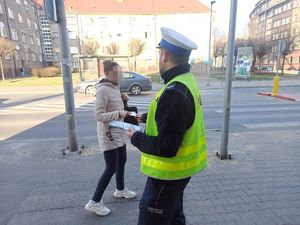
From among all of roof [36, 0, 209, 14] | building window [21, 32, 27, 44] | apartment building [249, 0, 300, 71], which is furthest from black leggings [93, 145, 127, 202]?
roof [36, 0, 209, 14]

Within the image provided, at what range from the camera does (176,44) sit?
1.69m

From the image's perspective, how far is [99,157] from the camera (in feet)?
16.0

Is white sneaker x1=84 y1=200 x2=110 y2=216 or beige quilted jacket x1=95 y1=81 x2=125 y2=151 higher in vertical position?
beige quilted jacket x1=95 y1=81 x2=125 y2=151

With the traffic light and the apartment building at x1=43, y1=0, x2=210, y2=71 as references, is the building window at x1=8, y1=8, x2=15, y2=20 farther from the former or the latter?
→ the traffic light

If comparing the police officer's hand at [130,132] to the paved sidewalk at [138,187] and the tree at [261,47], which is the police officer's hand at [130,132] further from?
the tree at [261,47]

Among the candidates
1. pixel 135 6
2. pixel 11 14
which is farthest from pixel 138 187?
pixel 135 6

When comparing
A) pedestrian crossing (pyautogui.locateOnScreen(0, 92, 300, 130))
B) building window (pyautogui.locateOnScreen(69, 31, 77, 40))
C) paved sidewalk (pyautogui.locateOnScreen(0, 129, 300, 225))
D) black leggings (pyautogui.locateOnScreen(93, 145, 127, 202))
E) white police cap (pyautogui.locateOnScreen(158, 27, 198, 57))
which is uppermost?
building window (pyautogui.locateOnScreen(69, 31, 77, 40))

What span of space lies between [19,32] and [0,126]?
39840 mm

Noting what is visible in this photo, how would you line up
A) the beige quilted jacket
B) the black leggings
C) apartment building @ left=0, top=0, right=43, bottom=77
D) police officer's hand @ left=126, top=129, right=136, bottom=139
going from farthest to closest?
1. apartment building @ left=0, top=0, right=43, bottom=77
2. the black leggings
3. the beige quilted jacket
4. police officer's hand @ left=126, top=129, right=136, bottom=139

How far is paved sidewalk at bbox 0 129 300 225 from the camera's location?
9.61 ft

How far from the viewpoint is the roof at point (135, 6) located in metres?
53.0

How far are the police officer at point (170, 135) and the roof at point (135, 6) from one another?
55.3 meters

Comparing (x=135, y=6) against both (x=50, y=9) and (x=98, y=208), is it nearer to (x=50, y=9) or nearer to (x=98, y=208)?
(x=50, y=9)

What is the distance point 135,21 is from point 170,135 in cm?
5543
